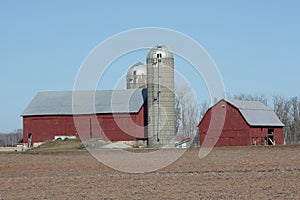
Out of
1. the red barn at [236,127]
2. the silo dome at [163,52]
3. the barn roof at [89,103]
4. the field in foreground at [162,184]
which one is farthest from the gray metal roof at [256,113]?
the field in foreground at [162,184]

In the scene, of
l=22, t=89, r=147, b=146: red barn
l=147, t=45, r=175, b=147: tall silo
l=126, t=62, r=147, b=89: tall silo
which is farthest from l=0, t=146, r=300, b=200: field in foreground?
l=126, t=62, r=147, b=89: tall silo

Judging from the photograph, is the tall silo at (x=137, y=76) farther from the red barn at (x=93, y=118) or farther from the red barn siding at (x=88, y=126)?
the red barn siding at (x=88, y=126)

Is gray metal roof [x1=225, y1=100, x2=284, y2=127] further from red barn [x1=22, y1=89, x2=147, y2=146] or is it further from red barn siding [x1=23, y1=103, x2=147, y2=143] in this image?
red barn siding [x1=23, y1=103, x2=147, y2=143]

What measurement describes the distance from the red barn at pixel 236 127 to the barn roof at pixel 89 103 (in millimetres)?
8248

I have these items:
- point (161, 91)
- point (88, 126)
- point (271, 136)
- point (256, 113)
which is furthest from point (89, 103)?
point (271, 136)

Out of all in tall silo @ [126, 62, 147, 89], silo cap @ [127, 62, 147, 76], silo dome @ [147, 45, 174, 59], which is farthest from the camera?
silo cap @ [127, 62, 147, 76]

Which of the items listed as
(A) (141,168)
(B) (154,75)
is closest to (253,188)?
(A) (141,168)

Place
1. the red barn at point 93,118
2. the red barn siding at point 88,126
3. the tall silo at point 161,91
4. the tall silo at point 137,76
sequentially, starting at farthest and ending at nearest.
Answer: the tall silo at point 137,76, the red barn at point 93,118, the red barn siding at point 88,126, the tall silo at point 161,91

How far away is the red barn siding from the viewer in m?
71.6

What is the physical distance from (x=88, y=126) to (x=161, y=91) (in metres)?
10.9

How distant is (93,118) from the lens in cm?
7344

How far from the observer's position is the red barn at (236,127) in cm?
6688

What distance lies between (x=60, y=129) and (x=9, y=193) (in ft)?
181

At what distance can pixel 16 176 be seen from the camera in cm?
2706
